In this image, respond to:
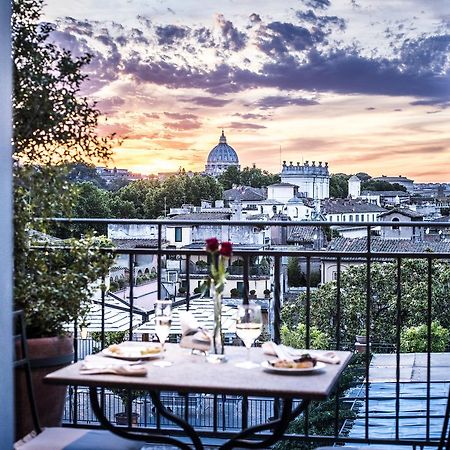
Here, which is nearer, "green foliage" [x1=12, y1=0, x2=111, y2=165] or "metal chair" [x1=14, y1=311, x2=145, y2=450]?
"metal chair" [x1=14, y1=311, x2=145, y2=450]

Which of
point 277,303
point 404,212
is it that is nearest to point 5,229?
point 277,303

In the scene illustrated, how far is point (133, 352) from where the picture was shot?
2.97m

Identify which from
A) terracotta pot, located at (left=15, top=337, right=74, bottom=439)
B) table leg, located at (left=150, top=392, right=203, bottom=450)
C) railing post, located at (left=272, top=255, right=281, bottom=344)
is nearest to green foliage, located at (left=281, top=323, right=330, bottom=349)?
railing post, located at (left=272, top=255, right=281, bottom=344)

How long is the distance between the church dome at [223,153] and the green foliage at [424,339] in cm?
998

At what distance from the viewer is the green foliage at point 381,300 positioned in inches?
1056

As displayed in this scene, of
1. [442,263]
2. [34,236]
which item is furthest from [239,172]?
[34,236]

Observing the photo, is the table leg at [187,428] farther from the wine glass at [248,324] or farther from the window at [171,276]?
the window at [171,276]

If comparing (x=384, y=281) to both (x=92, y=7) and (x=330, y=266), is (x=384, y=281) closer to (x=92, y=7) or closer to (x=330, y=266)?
(x=330, y=266)

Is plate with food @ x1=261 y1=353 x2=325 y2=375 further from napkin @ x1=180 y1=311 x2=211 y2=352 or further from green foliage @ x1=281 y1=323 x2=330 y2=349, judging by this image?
green foliage @ x1=281 y1=323 x2=330 y2=349

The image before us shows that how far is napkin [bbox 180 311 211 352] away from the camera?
2.97m

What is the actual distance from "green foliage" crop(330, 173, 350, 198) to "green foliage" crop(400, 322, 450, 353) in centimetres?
1021

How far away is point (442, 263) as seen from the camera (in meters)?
29.8

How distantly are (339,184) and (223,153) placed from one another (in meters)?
5.19

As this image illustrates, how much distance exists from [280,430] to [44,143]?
5.97 feet
